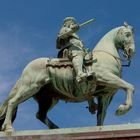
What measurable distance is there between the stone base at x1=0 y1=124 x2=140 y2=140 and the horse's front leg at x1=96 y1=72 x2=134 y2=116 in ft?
1.42

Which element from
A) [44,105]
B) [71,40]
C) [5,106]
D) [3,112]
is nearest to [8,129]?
[3,112]

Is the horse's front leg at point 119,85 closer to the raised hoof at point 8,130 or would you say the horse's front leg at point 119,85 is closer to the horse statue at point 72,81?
the horse statue at point 72,81

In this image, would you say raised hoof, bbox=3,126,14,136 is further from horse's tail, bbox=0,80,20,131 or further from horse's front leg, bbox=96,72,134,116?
horse's front leg, bbox=96,72,134,116

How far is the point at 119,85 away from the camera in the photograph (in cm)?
1258

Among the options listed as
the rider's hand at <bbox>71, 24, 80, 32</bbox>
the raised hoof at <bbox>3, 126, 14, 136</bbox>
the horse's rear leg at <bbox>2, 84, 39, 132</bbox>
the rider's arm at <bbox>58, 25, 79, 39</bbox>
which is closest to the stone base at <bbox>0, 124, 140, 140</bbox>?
the raised hoof at <bbox>3, 126, 14, 136</bbox>

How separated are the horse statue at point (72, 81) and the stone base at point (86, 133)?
1.44 ft

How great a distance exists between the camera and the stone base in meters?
11.9

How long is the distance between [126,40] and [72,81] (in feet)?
4.88

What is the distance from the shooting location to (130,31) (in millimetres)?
13297

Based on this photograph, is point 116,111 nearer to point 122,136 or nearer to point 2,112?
point 122,136

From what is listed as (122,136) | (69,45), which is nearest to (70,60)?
(69,45)

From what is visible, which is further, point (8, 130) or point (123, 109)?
point (8, 130)

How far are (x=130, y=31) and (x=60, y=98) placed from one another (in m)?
2.11

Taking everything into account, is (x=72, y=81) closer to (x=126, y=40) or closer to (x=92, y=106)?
(x=92, y=106)
